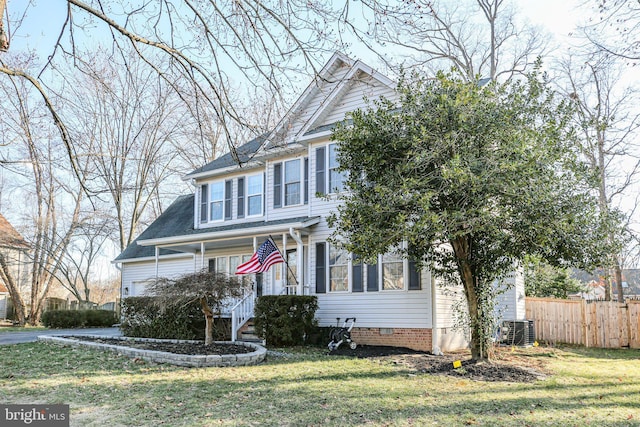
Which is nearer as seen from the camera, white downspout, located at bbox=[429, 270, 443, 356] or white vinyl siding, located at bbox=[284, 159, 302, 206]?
white downspout, located at bbox=[429, 270, 443, 356]

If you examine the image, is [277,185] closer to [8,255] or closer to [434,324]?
[434,324]

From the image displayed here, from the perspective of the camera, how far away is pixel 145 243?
61.7 ft

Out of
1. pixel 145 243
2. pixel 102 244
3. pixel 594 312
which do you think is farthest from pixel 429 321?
pixel 102 244

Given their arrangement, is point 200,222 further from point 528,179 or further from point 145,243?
point 528,179

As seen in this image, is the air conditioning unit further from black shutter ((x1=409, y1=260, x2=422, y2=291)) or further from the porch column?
the porch column

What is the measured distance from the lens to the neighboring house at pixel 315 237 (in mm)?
13891

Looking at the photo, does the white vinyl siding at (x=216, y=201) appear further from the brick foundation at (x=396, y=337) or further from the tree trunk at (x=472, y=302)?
the tree trunk at (x=472, y=302)

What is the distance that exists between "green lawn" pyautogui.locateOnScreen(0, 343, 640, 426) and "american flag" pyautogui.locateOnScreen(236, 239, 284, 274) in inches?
120

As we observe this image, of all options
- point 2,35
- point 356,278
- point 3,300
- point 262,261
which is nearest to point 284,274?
point 262,261

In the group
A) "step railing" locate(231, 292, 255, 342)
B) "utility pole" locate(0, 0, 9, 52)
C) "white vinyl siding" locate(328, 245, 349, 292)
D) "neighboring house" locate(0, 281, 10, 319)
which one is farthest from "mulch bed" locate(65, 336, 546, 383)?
"neighboring house" locate(0, 281, 10, 319)

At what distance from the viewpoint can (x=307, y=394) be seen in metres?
8.11

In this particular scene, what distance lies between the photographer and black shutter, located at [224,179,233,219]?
18375 mm

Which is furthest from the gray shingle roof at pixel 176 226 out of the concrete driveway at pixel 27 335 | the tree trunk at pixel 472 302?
the tree trunk at pixel 472 302

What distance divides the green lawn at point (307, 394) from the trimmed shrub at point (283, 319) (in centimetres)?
191
